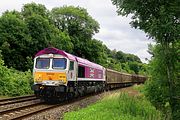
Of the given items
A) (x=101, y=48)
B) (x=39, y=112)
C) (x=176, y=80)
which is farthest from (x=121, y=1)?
(x=101, y=48)

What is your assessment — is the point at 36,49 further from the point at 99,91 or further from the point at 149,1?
the point at 149,1

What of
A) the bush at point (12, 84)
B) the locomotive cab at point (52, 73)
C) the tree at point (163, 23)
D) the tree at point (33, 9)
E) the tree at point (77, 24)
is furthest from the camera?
the tree at point (77, 24)

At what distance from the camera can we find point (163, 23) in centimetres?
1517

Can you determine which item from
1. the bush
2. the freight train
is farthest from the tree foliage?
the freight train

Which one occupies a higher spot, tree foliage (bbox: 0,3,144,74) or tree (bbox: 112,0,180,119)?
tree foliage (bbox: 0,3,144,74)

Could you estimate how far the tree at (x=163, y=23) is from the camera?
1498 cm

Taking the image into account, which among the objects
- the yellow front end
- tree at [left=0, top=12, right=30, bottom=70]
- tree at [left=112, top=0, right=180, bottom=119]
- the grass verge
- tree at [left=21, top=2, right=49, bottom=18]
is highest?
tree at [left=21, top=2, right=49, bottom=18]

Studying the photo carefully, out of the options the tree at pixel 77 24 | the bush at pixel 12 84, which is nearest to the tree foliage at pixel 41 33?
the tree at pixel 77 24

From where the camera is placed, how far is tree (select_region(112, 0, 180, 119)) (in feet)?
49.2

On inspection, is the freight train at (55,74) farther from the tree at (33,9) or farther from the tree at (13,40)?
the tree at (33,9)

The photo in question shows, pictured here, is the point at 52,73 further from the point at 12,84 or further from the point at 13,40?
the point at 13,40

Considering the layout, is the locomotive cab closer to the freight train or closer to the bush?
the freight train

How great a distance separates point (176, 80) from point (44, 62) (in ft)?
31.8

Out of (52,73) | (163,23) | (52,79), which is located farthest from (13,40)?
(163,23)
